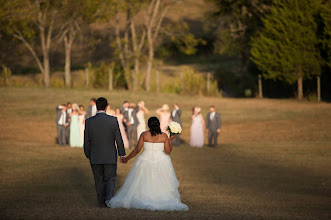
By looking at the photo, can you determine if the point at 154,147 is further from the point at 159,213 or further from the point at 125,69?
the point at 125,69

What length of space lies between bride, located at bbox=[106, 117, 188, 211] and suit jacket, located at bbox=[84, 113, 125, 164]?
0.29 m

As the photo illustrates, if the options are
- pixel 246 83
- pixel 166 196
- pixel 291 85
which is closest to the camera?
pixel 166 196

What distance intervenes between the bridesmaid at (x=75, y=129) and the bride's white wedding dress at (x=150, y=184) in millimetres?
16094

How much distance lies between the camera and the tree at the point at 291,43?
4644 cm

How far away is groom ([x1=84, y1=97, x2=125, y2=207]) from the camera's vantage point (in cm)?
1097

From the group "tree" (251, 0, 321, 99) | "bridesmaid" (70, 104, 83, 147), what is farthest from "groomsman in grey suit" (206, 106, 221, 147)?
"tree" (251, 0, 321, 99)

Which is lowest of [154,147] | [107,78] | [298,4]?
[154,147]

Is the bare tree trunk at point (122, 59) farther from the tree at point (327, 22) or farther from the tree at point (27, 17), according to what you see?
the tree at point (327, 22)

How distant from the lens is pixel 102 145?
1100 centimetres

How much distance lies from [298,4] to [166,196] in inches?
1514

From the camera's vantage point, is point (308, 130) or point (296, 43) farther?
point (296, 43)

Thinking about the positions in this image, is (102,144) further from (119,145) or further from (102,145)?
(119,145)

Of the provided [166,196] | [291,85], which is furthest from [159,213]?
[291,85]

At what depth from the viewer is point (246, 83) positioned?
5816 cm
